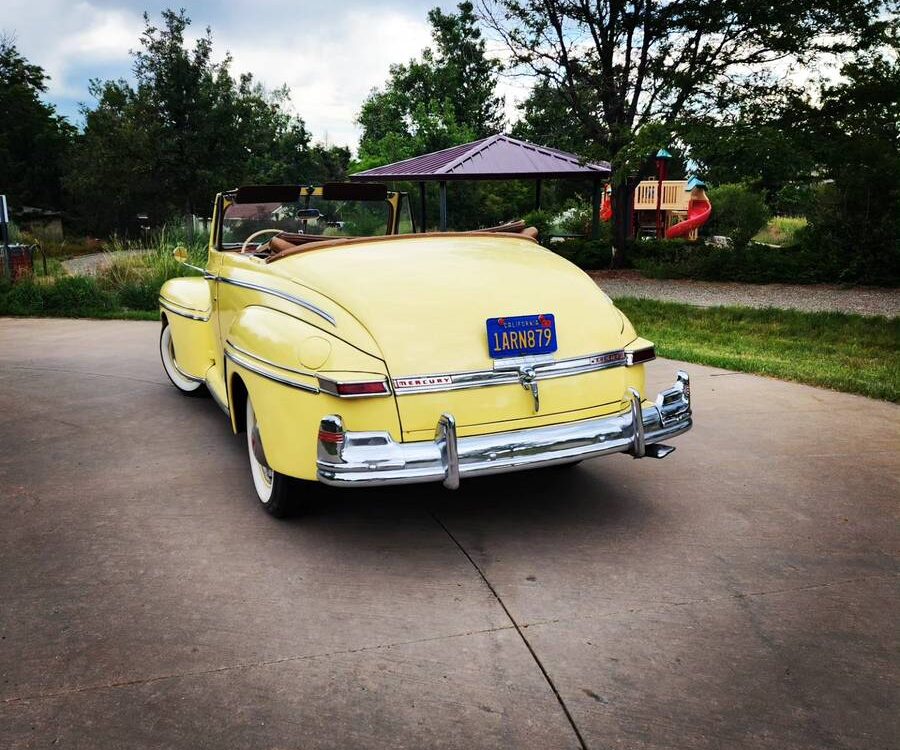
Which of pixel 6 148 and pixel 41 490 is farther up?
pixel 6 148

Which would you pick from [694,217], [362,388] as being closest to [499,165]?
[694,217]

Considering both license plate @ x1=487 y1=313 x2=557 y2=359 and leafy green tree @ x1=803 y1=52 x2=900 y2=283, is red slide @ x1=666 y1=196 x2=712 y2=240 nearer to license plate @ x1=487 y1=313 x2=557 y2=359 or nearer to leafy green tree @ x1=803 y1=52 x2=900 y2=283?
leafy green tree @ x1=803 y1=52 x2=900 y2=283

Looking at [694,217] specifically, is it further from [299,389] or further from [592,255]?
[299,389]

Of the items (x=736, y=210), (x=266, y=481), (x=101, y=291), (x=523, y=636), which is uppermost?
(x=736, y=210)

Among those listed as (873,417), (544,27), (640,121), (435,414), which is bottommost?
(873,417)

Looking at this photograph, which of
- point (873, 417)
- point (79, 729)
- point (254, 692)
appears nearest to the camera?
point (79, 729)

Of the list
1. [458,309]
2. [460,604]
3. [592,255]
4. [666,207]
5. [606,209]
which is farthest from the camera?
[606,209]

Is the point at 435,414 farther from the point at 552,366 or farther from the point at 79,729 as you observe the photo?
→ the point at 79,729

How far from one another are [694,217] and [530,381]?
20.5m

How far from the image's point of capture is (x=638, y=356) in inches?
148

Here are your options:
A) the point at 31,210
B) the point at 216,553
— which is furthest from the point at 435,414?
the point at 31,210

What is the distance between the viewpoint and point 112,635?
2.83 metres

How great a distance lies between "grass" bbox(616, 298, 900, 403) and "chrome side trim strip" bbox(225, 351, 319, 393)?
5018mm

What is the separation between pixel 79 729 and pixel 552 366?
2.26 m
